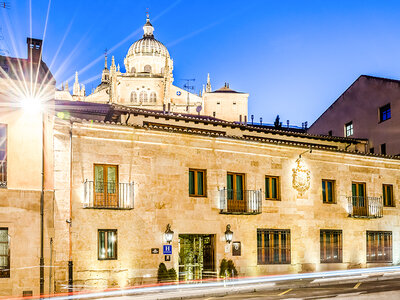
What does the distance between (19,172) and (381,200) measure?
2139cm

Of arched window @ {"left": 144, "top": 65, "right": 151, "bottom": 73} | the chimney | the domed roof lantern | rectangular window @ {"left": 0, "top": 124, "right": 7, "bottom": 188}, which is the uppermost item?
the domed roof lantern

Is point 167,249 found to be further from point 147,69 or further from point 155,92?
A: point 147,69

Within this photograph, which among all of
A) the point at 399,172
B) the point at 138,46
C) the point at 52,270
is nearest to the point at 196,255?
the point at 52,270

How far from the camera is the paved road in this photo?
1955cm

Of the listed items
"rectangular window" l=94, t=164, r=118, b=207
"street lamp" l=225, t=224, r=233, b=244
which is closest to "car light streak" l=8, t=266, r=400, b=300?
"street lamp" l=225, t=224, r=233, b=244

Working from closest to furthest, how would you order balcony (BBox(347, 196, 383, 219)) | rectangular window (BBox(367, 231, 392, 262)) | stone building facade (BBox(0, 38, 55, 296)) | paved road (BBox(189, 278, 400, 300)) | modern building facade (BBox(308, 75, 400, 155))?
1. paved road (BBox(189, 278, 400, 300))
2. stone building facade (BBox(0, 38, 55, 296))
3. balcony (BBox(347, 196, 383, 219))
4. rectangular window (BBox(367, 231, 392, 262))
5. modern building facade (BBox(308, 75, 400, 155))

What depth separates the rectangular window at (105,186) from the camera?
2388cm

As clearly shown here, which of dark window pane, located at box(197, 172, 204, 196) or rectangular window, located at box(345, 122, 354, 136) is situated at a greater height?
rectangular window, located at box(345, 122, 354, 136)

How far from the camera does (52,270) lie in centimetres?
2222

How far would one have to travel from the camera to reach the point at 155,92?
331 ft

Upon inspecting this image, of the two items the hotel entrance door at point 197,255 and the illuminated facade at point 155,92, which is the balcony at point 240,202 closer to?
the hotel entrance door at point 197,255

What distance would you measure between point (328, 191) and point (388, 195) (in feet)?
16.7

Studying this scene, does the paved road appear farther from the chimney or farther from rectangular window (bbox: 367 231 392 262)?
the chimney

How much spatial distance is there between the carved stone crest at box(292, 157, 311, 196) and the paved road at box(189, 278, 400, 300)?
658cm
